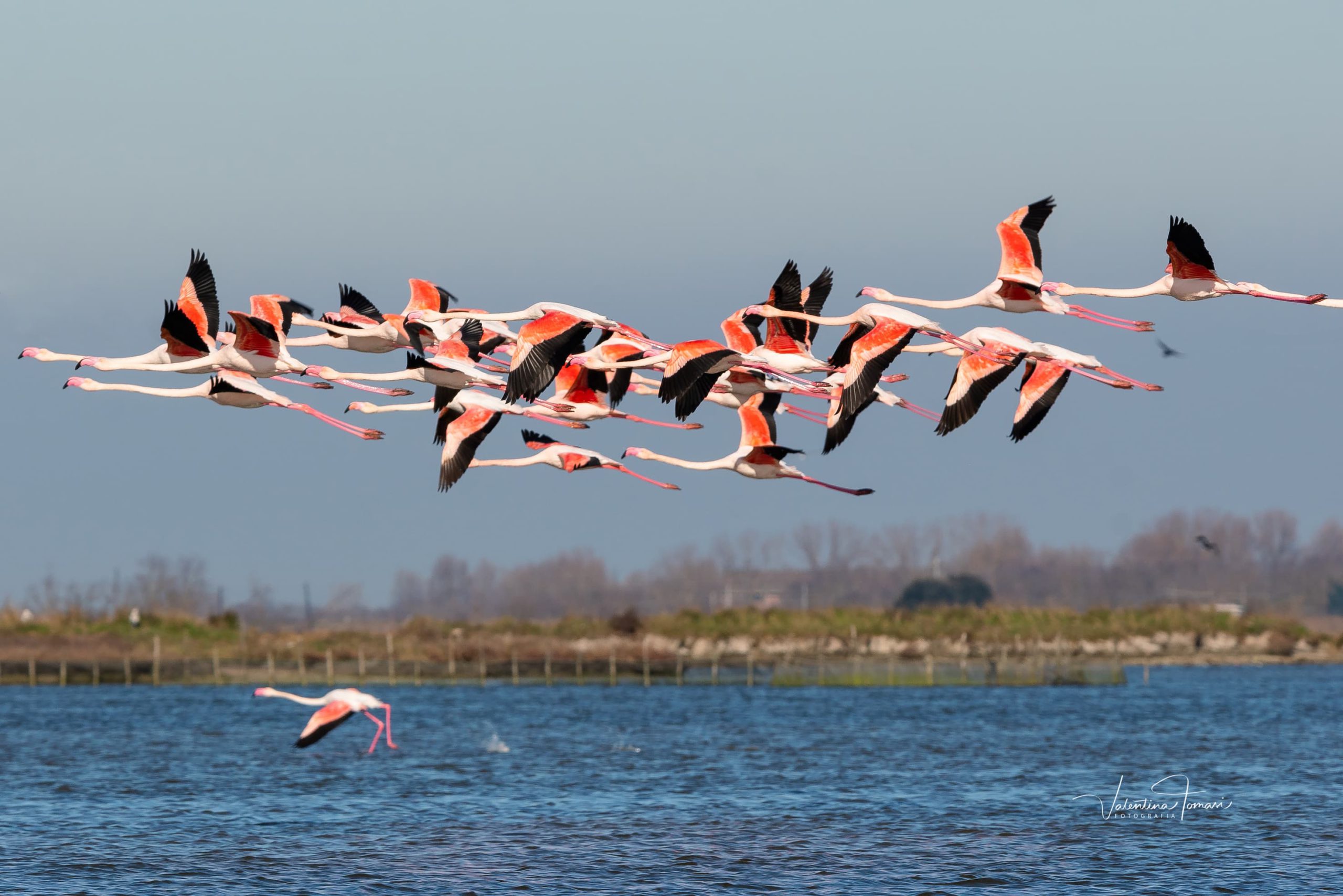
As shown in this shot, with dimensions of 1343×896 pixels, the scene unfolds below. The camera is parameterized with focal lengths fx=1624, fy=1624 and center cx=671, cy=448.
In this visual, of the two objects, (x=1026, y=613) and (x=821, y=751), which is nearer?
(x=821, y=751)

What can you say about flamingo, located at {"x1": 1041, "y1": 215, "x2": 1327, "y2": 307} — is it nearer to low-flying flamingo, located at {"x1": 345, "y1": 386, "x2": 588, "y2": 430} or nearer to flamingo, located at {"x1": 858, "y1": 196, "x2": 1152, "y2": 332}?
flamingo, located at {"x1": 858, "y1": 196, "x2": 1152, "y2": 332}

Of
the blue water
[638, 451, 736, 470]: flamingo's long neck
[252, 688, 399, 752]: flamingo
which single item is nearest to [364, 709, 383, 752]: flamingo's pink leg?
[252, 688, 399, 752]: flamingo

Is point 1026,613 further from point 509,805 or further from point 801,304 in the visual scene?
point 801,304

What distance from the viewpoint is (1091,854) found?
32.7m

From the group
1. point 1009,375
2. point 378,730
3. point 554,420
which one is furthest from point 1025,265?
point 378,730

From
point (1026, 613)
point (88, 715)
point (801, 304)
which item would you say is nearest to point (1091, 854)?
point (801, 304)

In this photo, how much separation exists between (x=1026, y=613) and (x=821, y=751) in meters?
50.3

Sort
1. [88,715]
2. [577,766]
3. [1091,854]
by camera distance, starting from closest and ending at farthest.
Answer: [1091,854], [577,766], [88,715]

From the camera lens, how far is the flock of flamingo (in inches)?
651

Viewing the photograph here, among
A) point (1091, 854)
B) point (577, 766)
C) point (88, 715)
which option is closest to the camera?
point (1091, 854)

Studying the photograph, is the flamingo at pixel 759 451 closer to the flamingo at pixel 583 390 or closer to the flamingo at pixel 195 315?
the flamingo at pixel 583 390

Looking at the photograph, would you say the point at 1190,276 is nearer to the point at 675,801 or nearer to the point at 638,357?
the point at 638,357

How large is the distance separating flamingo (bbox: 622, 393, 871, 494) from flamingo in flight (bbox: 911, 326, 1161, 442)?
301cm

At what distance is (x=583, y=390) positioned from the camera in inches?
805
